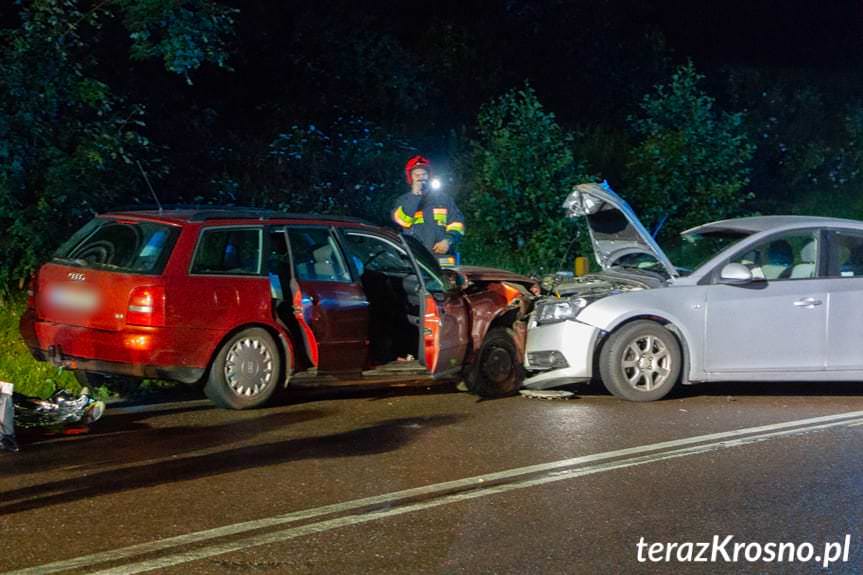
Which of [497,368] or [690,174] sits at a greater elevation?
[690,174]

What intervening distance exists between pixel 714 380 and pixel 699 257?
628 cm

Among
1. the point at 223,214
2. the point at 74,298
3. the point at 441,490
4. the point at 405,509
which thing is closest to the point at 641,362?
the point at 223,214

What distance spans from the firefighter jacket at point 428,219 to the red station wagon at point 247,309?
1593mm

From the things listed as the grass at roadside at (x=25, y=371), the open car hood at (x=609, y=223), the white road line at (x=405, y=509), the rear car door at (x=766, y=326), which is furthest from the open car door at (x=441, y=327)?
the grass at roadside at (x=25, y=371)

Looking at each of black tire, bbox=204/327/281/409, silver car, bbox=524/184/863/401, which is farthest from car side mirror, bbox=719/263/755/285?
black tire, bbox=204/327/281/409

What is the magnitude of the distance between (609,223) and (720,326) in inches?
62.0

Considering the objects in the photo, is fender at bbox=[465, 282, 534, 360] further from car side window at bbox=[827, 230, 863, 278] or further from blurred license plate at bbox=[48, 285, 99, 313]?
blurred license plate at bbox=[48, 285, 99, 313]

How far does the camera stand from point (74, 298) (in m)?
9.69

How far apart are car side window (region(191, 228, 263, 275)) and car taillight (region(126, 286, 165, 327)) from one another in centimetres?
47

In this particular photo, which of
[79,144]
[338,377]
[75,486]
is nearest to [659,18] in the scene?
[79,144]

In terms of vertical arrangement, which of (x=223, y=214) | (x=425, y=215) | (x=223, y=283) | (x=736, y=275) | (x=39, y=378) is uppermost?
(x=425, y=215)

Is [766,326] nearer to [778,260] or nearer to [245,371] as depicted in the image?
[778,260]

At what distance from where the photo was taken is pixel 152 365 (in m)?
9.47

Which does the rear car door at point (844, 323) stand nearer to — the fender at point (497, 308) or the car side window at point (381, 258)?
the fender at point (497, 308)
